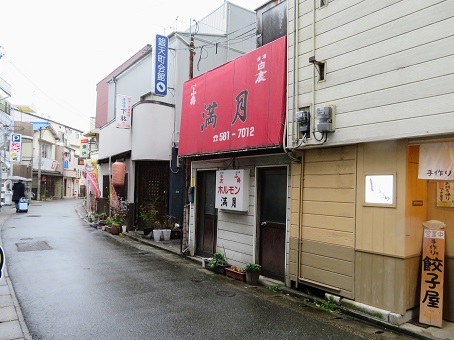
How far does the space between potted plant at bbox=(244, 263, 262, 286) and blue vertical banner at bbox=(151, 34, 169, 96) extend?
32.7 ft

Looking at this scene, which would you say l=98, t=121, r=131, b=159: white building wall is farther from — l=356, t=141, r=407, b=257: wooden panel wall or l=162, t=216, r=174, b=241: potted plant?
l=356, t=141, r=407, b=257: wooden panel wall

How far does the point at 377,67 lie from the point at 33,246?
505 inches

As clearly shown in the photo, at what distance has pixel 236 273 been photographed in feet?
28.6

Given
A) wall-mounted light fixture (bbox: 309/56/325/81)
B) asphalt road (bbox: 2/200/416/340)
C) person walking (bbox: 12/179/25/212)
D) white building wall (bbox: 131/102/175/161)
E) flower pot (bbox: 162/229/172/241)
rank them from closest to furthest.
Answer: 1. asphalt road (bbox: 2/200/416/340)
2. wall-mounted light fixture (bbox: 309/56/325/81)
3. flower pot (bbox: 162/229/172/241)
4. white building wall (bbox: 131/102/175/161)
5. person walking (bbox: 12/179/25/212)

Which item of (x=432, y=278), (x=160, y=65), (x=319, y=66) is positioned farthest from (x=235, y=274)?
(x=160, y=65)

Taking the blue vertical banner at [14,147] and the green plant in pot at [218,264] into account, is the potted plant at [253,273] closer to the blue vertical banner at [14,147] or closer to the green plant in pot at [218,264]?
the green plant in pot at [218,264]

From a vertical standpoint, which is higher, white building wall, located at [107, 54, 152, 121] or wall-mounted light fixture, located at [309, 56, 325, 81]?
white building wall, located at [107, 54, 152, 121]

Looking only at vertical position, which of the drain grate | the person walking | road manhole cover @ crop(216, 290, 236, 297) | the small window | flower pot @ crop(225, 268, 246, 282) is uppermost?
the small window

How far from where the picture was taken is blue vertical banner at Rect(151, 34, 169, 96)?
593 inches

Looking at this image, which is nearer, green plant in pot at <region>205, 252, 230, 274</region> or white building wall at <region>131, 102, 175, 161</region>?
green plant in pot at <region>205, 252, 230, 274</region>

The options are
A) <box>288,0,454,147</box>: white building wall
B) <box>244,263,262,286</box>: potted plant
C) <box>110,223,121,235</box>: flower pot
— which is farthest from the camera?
<box>110,223,121,235</box>: flower pot

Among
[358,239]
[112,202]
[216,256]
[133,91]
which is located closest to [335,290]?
[358,239]

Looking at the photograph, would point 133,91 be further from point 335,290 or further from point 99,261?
point 335,290

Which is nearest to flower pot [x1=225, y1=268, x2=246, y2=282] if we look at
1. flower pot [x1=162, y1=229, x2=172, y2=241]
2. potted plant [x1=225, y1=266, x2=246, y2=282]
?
potted plant [x1=225, y1=266, x2=246, y2=282]
